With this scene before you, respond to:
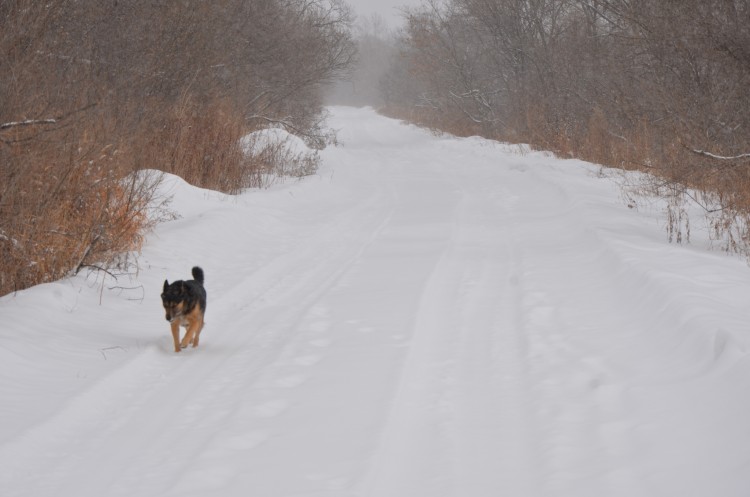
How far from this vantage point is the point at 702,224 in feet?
37.8

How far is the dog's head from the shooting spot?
6125mm

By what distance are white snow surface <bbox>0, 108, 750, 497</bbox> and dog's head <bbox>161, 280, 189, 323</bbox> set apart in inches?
14.8

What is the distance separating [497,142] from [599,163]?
9.49 meters

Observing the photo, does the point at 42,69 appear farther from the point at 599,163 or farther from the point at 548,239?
the point at 599,163

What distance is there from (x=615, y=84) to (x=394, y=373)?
16.9m

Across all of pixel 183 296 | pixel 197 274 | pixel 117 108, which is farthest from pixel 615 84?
pixel 183 296

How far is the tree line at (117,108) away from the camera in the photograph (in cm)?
710

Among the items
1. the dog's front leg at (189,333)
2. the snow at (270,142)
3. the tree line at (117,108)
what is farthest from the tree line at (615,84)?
the snow at (270,142)

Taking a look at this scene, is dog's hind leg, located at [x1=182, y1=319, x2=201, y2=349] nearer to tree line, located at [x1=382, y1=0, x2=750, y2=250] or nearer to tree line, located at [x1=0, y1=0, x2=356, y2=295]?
tree line, located at [x1=0, y1=0, x2=356, y2=295]

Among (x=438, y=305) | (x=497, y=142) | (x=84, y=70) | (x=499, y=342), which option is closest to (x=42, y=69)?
(x=84, y=70)

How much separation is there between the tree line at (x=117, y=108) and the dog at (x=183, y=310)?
1.68 meters

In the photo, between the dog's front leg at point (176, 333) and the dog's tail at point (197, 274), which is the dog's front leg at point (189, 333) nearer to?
the dog's front leg at point (176, 333)

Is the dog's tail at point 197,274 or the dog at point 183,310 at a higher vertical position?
the dog's tail at point 197,274

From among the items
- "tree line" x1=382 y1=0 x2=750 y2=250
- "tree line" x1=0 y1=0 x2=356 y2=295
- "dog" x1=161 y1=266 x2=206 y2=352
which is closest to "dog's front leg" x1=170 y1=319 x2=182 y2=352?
"dog" x1=161 y1=266 x2=206 y2=352
